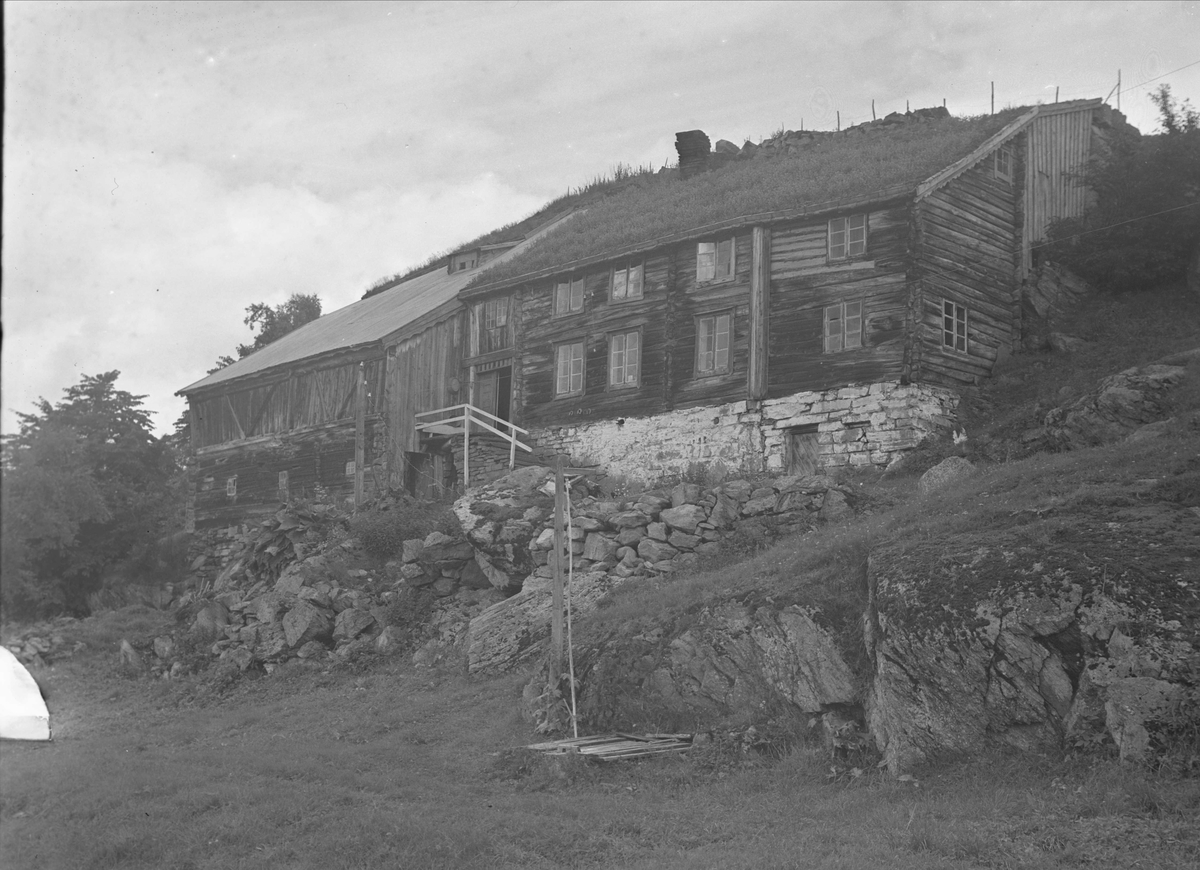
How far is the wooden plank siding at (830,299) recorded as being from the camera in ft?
94.9

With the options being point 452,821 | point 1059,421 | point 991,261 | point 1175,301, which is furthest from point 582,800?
point 1175,301

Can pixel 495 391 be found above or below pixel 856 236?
below

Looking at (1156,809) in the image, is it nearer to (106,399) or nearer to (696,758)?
(696,758)

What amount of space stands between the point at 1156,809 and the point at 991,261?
21.6 meters

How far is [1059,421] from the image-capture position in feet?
83.8

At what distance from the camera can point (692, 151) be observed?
143 feet

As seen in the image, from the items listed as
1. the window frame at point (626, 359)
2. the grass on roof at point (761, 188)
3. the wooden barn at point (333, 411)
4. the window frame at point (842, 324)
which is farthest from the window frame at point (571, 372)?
the window frame at point (842, 324)

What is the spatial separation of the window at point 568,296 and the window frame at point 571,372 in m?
1.00

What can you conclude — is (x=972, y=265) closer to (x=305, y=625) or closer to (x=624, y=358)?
(x=624, y=358)

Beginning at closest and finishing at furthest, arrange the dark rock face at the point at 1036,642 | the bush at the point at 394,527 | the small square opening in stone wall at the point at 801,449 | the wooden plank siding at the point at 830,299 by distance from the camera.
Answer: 1. the dark rock face at the point at 1036,642
2. the wooden plank siding at the point at 830,299
3. the small square opening in stone wall at the point at 801,449
4. the bush at the point at 394,527

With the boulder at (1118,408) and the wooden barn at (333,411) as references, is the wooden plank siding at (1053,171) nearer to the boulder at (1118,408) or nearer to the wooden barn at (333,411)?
the boulder at (1118,408)

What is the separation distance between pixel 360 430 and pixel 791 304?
1476 cm

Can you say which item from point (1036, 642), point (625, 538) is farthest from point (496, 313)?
point (1036, 642)

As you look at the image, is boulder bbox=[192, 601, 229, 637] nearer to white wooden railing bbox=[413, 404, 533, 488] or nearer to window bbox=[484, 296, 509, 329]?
white wooden railing bbox=[413, 404, 533, 488]
